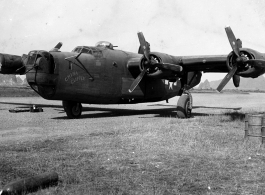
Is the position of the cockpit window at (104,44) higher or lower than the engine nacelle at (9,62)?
higher

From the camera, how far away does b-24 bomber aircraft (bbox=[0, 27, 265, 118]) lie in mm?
18438

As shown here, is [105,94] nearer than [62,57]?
No

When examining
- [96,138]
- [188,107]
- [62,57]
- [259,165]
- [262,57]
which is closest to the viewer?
[259,165]

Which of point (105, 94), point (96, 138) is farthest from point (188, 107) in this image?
point (96, 138)

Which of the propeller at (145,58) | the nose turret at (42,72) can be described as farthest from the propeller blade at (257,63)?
the nose turret at (42,72)

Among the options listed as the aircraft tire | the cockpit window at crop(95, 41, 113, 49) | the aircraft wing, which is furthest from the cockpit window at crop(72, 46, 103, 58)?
the aircraft tire

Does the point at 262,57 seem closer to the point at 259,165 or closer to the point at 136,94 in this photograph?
the point at 136,94

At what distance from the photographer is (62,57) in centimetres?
1925

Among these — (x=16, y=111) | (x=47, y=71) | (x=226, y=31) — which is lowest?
(x=16, y=111)

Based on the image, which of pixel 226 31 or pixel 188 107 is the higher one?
pixel 226 31

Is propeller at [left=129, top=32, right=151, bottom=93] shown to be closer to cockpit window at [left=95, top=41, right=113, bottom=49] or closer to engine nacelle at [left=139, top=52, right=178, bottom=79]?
engine nacelle at [left=139, top=52, right=178, bottom=79]

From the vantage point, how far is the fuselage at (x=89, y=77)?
18.6 metres

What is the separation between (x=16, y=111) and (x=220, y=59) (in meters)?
15.1

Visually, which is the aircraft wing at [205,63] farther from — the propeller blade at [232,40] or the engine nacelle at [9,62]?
the engine nacelle at [9,62]
